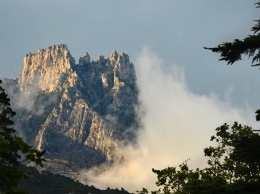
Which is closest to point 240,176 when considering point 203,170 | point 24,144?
point 203,170

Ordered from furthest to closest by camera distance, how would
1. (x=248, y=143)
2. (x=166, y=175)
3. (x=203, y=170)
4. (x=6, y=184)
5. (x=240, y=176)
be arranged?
(x=166, y=175), (x=203, y=170), (x=240, y=176), (x=248, y=143), (x=6, y=184)

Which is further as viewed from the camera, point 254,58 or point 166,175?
point 166,175

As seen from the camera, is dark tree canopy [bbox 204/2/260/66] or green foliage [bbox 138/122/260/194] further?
green foliage [bbox 138/122/260/194]

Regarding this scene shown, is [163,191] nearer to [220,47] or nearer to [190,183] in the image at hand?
[190,183]

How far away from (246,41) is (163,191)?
32.5m

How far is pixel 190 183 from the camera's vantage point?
38625 millimetres

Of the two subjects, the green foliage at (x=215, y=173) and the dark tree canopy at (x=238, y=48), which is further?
the green foliage at (x=215, y=173)

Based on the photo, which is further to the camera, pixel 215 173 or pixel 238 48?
pixel 215 173

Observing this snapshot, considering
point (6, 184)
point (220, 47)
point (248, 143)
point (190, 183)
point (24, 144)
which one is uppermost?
point (190, 183)

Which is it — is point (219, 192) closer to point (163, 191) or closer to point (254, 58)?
point (254, 58)

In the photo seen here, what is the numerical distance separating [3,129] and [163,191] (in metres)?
19.1

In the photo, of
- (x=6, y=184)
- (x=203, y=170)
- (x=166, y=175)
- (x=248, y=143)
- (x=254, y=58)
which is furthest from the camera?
(x=166, y=175)

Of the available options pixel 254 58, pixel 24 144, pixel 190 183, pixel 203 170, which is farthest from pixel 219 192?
pixel 203 170

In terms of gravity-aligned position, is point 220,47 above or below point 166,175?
below
